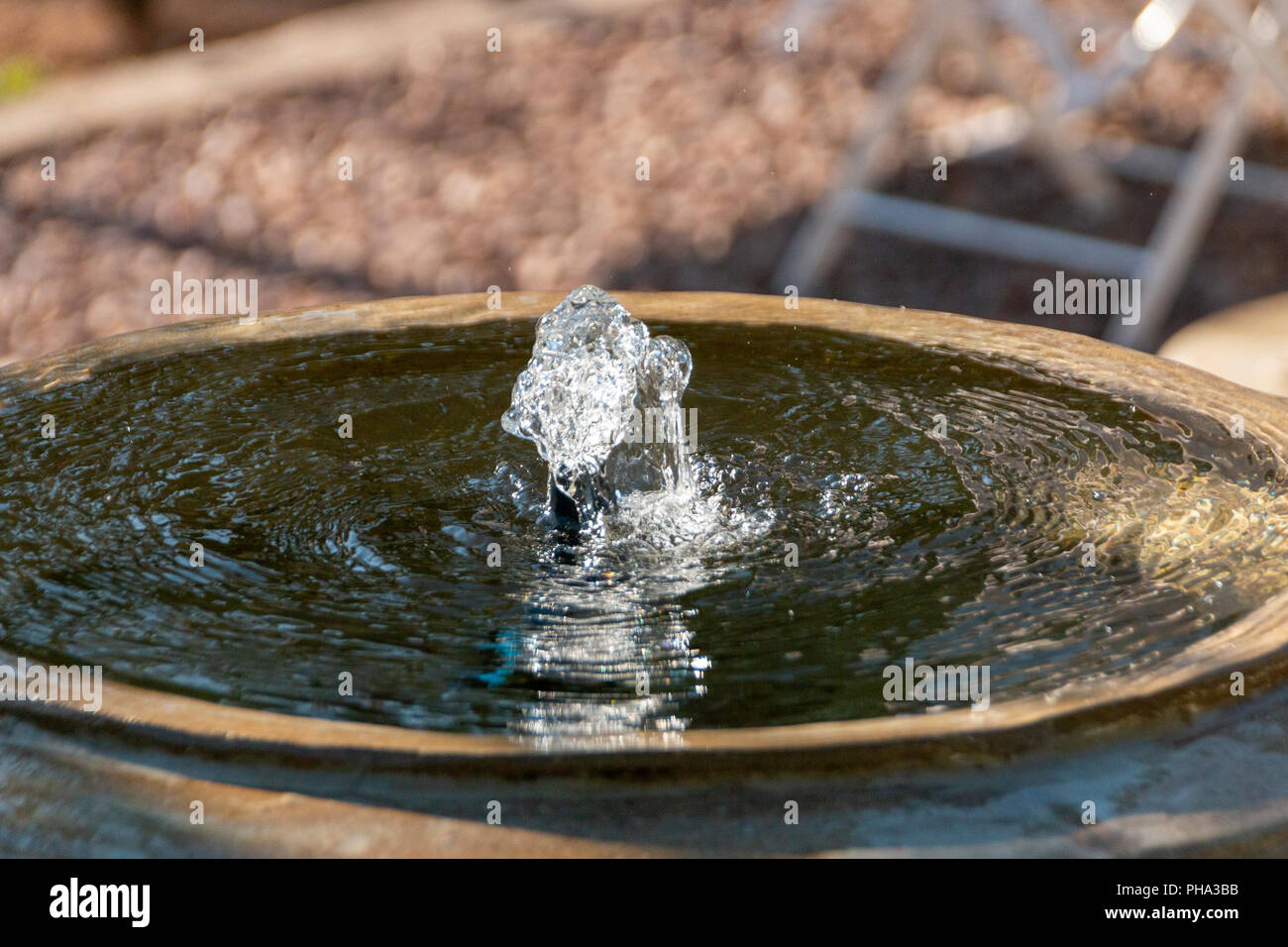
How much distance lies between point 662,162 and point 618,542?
14.3 ft

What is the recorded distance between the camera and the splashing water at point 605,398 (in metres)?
2.21

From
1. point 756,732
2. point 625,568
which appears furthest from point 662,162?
point 756,732

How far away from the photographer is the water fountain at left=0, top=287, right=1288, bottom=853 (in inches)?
50.9

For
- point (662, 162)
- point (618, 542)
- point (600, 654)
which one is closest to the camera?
point (600, 654)

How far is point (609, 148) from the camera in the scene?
20.4 ft

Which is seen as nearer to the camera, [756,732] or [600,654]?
[756,732]

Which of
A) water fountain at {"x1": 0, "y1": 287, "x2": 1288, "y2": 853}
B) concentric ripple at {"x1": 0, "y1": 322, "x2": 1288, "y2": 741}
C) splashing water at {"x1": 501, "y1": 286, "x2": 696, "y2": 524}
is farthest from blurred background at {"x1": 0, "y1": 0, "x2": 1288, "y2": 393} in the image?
splashing water at {"x1": 501, "y1": 286, "x2": 696, "y2": 524}

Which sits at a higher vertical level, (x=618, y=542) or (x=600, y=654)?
(x=618, y=542)

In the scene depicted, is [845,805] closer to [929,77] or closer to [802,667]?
[802,667]

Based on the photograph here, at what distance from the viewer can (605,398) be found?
89.3 inches

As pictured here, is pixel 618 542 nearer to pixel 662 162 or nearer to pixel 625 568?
pixel 625 568

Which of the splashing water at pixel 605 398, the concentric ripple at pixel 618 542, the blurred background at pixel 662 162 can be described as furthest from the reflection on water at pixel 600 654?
the blurred background at pixel 662 162

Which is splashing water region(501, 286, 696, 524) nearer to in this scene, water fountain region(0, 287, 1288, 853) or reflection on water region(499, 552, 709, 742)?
water fountain region(0, 287, 1288, 853)

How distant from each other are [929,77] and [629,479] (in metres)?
4.72
